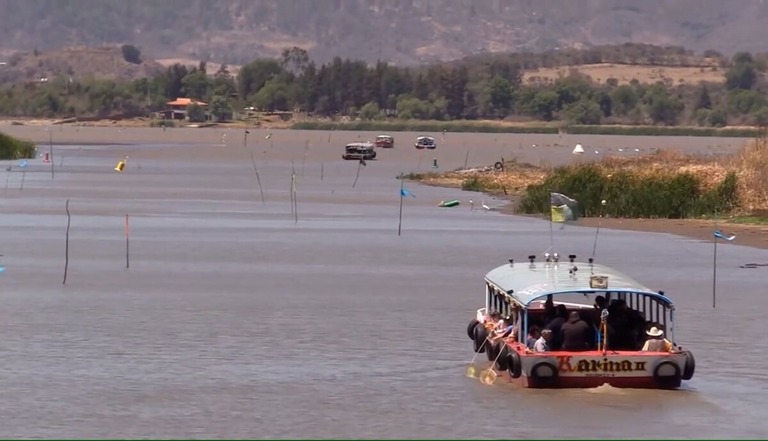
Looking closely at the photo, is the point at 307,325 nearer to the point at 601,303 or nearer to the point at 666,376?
the point at 601,303

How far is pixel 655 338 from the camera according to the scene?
2045 cm

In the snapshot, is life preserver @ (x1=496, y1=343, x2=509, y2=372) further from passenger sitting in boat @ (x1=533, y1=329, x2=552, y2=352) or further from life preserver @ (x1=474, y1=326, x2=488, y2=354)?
life preserver @ (x1=474, y1=326, x2=488, y2=354)

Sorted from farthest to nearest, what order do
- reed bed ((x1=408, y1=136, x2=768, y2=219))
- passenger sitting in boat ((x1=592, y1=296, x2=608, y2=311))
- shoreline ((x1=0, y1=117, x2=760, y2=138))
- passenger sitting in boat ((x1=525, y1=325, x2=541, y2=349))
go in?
shoreline ((x1=0, y1=117, x2=760, y2=138))
reed bed ((x1=408, y1=136, x2=768, y2=219))
passenger sitting in boat ((x1=592, y1=296, x2=608, y2=311))
passenger sitting in boat ((x1=525, y1=325, x2=541, y2=349))

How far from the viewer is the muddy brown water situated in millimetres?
19484

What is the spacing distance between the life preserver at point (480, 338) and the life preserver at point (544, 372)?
2.89m

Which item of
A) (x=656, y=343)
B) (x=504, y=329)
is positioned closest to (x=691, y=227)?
(x=504, y=329)

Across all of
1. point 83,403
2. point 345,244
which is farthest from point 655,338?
point 345,244

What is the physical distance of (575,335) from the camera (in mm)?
20266

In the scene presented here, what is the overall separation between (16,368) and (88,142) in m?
114

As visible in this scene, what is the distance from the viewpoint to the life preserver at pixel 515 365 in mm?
20547

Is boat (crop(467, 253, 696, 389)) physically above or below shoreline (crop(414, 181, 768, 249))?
above

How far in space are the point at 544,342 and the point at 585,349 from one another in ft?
1.69

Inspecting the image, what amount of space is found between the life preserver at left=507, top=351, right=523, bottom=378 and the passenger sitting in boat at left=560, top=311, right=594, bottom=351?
22.9 inches

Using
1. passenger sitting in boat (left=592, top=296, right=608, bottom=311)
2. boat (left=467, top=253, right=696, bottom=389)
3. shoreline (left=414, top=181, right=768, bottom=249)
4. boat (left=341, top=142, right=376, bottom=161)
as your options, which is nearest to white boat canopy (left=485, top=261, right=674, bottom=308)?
boat (left=467, top=253, right=696, bottom=389)
